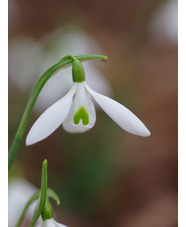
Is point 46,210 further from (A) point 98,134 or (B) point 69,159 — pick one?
(A) point 98,134

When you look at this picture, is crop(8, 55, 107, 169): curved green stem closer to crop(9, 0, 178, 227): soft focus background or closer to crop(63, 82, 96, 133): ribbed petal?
crop(63, 82, 96, 133): ribbed petal

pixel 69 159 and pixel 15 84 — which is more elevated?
pixel 15 84

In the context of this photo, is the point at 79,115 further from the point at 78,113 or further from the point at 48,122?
the point at 48,122

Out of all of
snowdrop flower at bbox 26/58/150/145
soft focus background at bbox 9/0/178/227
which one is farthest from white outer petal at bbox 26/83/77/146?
soft focus background at bbox 9/0/178/227

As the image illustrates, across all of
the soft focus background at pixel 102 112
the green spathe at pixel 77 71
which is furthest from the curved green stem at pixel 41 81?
the soft focus background at pixel 102 112

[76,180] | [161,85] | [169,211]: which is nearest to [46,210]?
[76,180]

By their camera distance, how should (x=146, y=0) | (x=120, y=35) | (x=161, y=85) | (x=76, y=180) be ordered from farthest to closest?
(x=146, y=0)
(x=120, y=35)
(x=161, y=85)
(x=76, y=180)

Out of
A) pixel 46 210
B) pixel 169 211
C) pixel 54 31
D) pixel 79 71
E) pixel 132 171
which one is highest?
pixel 54 31

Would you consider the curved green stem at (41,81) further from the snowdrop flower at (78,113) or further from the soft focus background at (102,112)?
the soft focus background at (102,112)
